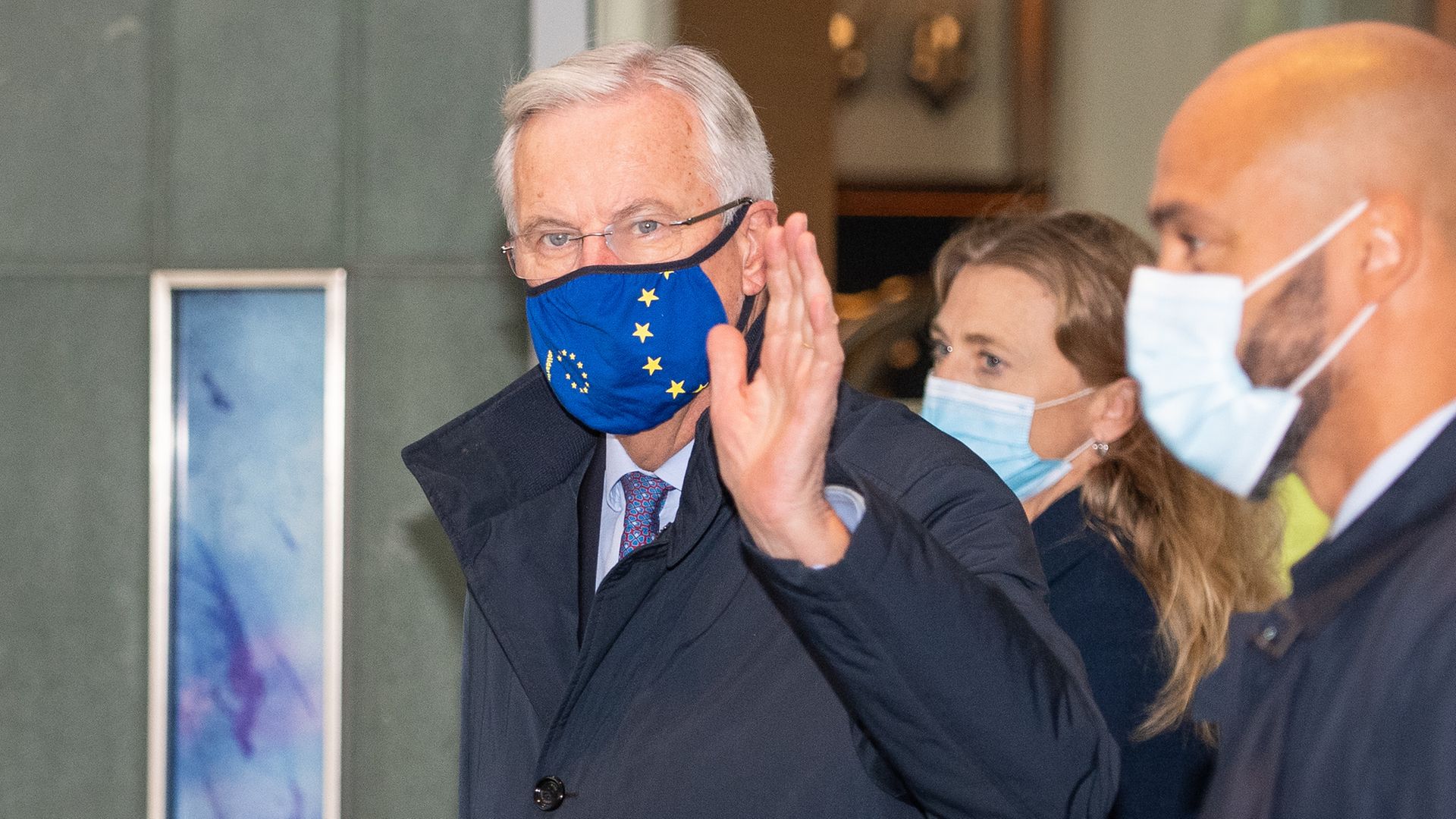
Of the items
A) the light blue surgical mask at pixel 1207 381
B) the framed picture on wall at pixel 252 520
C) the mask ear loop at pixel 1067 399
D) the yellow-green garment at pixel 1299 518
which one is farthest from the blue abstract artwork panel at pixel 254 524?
the light blue surgical mask at pixel 1207 381

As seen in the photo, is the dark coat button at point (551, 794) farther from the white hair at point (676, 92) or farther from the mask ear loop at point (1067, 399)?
the mask ear loop at point (1067, 399)

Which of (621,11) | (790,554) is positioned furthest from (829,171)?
(790,554)

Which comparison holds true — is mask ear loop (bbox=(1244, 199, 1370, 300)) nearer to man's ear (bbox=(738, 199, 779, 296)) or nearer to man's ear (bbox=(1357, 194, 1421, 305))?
man's ear (bbox=(1357, 194, 1421, 305))

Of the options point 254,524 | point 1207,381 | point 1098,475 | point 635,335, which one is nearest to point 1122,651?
point 1098,475

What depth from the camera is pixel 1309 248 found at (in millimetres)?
980

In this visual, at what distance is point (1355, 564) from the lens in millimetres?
981

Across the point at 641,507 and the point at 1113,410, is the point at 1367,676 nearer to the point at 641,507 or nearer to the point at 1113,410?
the point at 641,507

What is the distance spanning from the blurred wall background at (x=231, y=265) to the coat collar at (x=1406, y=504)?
3.53m

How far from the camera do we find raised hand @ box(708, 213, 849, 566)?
1293 millimetres

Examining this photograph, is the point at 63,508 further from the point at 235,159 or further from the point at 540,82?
the point at 540,82

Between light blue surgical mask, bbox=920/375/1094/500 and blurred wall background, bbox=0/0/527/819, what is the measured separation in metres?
1.70

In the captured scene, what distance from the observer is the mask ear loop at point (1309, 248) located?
3.16 ft

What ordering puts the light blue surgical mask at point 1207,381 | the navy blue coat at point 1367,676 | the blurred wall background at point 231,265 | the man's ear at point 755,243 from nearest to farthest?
1. the navy blue coat at point 1367,676
2. the light blue surgical mask at point 1207,381
3. the man's ear at point 755,243
4. the blurred wall background at point 231,265

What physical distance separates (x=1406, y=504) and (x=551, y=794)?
117cm
